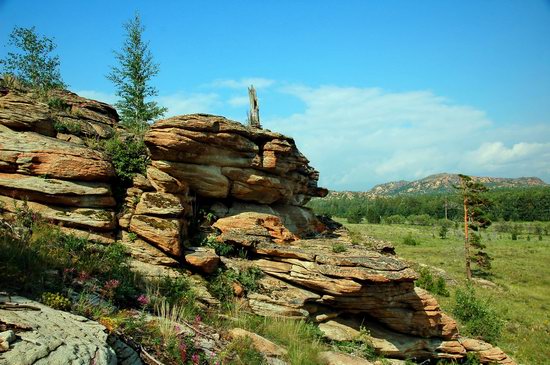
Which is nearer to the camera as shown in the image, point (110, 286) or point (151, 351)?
point (151, 351)

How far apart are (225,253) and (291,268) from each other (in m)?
2.38

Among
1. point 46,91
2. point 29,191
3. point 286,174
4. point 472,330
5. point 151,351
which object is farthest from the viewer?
point 472,330

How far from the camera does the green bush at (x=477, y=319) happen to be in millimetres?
20906

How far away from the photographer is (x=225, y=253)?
13.6 m

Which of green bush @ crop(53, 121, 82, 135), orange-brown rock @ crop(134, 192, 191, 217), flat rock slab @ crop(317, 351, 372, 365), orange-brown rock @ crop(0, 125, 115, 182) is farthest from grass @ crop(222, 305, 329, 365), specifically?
green bush @ crop(53, 121, 82, 135)

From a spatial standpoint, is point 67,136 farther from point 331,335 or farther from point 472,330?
point 472,330

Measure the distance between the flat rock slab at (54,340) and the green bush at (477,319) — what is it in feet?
65.9

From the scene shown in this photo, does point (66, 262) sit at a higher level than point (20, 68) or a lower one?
lower

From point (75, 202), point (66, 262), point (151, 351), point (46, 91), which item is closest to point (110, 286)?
point (66, 262)

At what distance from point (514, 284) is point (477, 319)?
2441cm

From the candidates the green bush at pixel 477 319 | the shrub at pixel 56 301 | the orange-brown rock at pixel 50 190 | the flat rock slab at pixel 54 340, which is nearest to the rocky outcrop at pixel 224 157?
the orange-brown rock at pixel 50 190

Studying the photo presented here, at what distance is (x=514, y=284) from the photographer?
41.2 m

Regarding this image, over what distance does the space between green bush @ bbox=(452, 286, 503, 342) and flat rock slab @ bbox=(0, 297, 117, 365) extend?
20093mm

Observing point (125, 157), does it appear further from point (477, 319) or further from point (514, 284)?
point (514, 284)
